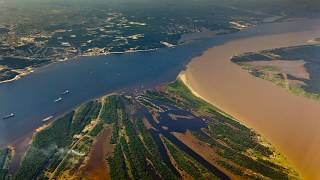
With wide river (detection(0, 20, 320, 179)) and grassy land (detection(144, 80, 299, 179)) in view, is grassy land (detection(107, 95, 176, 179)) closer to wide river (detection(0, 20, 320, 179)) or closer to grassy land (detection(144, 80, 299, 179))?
grassy land (detection(144, 80, 299, 179))

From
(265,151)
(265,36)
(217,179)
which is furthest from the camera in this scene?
(265,36)

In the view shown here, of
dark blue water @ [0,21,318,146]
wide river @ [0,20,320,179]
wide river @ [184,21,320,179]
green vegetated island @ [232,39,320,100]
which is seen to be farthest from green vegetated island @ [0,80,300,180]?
green vegetated island @ [232,39,320,100]

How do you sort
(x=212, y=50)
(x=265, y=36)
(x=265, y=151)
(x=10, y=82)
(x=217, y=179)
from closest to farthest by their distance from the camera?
(x=217, y=179)
(x=265, y=151)
(x=10, y=82)
(x=212, y=50)
(x=265, y=36)

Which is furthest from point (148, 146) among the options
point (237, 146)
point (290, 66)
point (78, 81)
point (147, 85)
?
point (290, 66)

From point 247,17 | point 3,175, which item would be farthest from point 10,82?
point 247,17

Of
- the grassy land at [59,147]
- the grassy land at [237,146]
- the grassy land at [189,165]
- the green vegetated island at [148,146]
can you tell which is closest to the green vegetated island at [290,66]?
the grassy land at [237,146]

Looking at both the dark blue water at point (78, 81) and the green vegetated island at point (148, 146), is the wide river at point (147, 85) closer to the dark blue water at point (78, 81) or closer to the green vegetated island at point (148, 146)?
the dark blue water at point (78, 81)

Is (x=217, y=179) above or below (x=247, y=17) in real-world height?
below

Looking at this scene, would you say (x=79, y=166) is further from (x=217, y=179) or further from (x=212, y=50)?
(x=212, y=50)
